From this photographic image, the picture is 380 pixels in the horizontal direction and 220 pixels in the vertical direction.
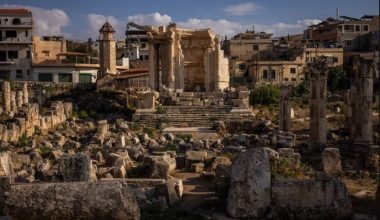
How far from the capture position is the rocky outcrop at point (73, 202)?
8000 millimetres

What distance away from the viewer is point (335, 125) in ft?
94.3

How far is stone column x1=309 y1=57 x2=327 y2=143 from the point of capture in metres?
19.7

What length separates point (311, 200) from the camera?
31.9 ft

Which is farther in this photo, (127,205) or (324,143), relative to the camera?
(324,143)

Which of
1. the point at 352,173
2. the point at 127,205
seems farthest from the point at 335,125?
Answer: the point at 127,205

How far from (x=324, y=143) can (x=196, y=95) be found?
15.0 m

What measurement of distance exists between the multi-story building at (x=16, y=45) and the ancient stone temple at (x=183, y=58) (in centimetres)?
2249

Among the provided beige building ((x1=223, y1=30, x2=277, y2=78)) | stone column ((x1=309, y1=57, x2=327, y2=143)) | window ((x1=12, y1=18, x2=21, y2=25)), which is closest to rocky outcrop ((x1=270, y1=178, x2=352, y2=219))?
stone column ((x1=309, y1=57, x2=327, y2=143))

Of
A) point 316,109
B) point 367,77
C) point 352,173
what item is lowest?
point 352,173

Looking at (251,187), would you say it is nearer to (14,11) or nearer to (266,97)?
(266,97)

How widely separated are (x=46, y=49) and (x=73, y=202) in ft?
179

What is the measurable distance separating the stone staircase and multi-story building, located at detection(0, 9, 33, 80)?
2877cm

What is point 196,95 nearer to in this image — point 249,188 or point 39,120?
point 39,120

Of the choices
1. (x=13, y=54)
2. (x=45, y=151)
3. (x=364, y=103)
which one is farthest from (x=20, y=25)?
(x=364, y=103)
